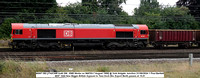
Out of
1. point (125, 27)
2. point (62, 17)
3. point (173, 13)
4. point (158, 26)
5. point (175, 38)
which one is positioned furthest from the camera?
point (173, 13)

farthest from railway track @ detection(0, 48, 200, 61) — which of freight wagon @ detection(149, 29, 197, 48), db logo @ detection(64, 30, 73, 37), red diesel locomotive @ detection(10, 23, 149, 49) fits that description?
freight wagon @ detection(149, 29, 197, 48)

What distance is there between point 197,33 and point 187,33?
1695mm

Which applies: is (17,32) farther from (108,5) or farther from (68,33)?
(108,5)

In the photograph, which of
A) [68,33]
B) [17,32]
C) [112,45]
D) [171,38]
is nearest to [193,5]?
[171,38]

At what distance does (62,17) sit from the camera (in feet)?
122

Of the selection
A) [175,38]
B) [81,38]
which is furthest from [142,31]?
[81,38]

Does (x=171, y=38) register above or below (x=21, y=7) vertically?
below

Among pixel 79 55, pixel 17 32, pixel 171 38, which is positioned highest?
pixel 17 32

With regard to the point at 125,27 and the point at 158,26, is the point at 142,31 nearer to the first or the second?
the point at 125,27

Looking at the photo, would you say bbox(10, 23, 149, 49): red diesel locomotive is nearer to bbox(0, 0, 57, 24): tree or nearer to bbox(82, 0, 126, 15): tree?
bbox(0, 0, 57, 24): tree

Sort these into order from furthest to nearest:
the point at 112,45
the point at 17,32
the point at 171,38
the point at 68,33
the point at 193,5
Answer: the point at 193,5, the point at 171,38, the point at 112,45, the point at 68,33, the point at 17,32

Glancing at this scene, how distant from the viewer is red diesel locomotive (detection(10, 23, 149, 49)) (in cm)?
2194

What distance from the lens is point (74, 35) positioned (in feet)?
75.0

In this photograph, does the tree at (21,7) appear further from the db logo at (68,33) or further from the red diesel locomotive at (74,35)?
the db logo at (68,33)
